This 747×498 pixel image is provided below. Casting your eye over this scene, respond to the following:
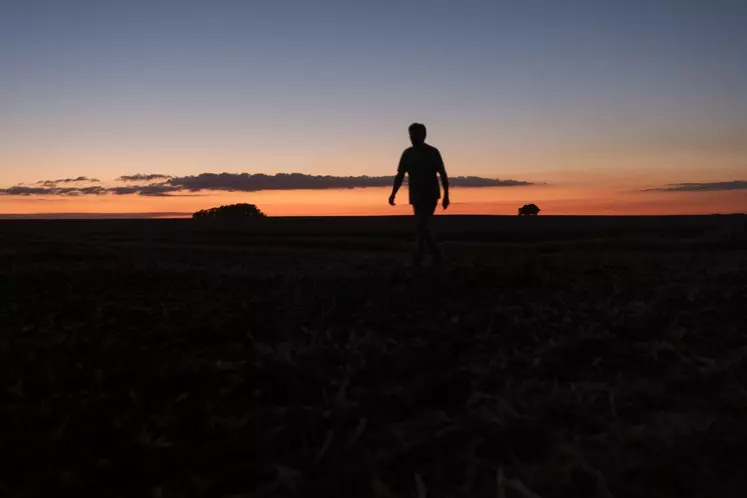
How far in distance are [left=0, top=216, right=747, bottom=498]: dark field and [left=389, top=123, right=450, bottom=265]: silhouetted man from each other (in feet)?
10.5

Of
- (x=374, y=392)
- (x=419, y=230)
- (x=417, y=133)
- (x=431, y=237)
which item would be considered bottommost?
(x=374, y=392)

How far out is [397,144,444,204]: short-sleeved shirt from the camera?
9.66 meters

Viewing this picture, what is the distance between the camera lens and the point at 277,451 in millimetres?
2676

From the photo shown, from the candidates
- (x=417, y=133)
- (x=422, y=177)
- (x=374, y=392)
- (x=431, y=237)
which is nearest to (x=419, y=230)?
(x=431, y=237)

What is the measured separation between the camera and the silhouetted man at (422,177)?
379 inches

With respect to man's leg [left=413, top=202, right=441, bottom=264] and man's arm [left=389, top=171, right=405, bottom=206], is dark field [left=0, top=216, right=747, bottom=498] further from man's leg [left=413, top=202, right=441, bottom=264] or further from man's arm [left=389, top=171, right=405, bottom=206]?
man's arm [left=389, top=171, right=405, bottom=206]

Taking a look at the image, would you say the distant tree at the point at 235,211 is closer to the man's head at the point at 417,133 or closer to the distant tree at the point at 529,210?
the distant tree at the point at 529,210

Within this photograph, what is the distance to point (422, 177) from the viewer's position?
9656 millimetres

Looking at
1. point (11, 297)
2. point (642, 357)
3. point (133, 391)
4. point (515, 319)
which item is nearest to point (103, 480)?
point (133, 391)

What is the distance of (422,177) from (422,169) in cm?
12

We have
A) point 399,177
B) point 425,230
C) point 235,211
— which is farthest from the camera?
point 235,211

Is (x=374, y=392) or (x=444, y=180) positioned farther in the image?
(x=444, y=180)

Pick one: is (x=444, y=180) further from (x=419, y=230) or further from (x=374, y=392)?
(x=374, y=392)

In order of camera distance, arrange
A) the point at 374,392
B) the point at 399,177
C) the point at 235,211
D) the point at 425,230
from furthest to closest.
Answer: the point at 235,211, the point at 399,177, the point at 425,230, the point at 374,392
